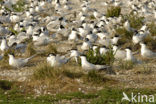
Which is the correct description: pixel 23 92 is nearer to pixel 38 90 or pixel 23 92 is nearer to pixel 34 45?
pixel 38 90

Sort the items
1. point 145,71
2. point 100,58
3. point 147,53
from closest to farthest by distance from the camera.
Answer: point 145,71 < point 100,58 < point 147,53

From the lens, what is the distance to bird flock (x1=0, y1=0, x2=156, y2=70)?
439 inches

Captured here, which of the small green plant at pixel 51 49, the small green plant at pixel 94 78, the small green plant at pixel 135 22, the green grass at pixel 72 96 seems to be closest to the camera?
the green grass at pixel 72 96

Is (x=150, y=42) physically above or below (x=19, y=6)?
below

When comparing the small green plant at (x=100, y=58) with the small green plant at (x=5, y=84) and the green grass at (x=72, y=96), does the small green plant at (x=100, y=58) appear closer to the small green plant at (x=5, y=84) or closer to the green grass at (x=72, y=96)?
the green grass at (x=72, y=96)

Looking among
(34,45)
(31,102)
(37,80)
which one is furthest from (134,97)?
(34,45)

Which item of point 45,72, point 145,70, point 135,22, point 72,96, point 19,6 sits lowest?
point 72,96

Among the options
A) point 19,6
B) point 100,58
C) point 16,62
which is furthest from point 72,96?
point 19,6

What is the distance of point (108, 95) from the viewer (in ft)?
24.5

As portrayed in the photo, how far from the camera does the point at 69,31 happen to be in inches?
590

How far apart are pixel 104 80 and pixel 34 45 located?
18.1ft

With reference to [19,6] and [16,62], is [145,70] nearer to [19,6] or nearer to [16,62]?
[16,62]

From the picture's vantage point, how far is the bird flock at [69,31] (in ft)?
36.6

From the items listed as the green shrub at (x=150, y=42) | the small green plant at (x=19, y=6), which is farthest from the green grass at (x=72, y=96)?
the small green plant at (x=19, y=6)
